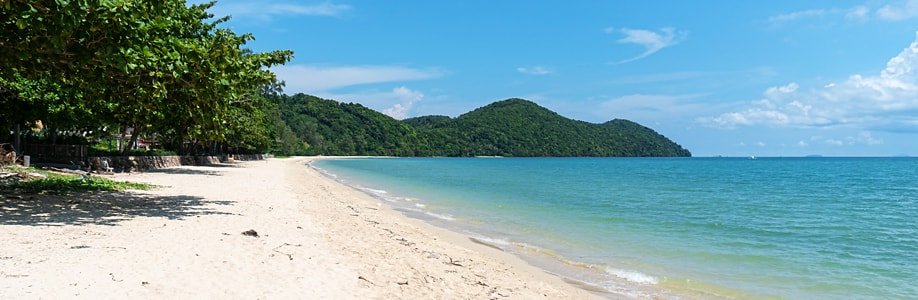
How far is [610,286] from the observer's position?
9805mm

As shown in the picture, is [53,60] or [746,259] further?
[746,259]

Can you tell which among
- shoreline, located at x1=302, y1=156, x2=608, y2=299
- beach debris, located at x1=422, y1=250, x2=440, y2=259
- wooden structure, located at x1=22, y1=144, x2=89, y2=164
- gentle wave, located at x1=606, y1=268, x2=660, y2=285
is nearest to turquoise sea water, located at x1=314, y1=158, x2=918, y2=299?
gentle wave, located at x1=606, y1=268, x2=660, y2=285

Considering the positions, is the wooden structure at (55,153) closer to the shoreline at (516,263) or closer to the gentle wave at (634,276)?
the shoreline at (516,263)

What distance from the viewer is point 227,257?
812cm

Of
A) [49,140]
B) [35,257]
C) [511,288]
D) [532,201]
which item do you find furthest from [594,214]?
[49,140]

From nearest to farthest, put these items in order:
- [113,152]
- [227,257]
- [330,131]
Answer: [227,257]
[113,152]
[330,131]

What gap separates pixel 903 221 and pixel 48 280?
1085 inches

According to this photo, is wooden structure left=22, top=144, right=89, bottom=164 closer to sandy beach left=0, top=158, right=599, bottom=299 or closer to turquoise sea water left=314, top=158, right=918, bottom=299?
turquoise sea water left=314, top=158, right=918, bottom=299

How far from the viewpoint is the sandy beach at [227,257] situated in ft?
21.0

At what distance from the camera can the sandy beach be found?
6395mm

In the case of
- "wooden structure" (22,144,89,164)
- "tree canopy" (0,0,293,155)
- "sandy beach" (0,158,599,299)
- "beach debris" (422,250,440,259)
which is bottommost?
"beach debris" (422,250,440,259)

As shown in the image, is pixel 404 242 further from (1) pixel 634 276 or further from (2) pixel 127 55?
(2) pixel 127 55

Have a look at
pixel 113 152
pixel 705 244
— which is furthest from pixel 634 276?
pixel 113 152

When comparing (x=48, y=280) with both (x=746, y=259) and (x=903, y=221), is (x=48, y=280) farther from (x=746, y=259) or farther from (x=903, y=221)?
(x=903, y=221)
